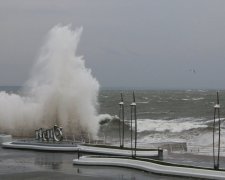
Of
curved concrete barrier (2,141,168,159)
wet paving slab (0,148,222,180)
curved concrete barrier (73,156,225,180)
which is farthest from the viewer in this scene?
curved concrete barrier (2,141,168,159)

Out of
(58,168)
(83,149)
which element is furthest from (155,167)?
(83,149)

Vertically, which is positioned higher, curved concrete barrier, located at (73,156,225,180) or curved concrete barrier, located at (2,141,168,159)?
curved concrete barrier, located at (2,141,168,159)

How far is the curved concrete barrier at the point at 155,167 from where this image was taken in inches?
1097

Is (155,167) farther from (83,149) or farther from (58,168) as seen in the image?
(83,149)

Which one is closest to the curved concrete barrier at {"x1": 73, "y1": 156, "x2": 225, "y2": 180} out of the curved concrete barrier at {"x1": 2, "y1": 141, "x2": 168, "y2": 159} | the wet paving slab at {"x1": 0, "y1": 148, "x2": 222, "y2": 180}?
the wet paving slab at {"x1": 0, "y1": 148, "x2": 222, "y2": 180}

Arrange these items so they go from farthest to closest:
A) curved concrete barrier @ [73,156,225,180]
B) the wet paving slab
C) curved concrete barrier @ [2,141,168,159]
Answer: curved concrete barrier @ [2,141,168,159]
the wet paving slab
curved concrete barrier @ [73,156,225,180]

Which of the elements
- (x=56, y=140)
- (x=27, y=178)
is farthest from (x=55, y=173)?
(x=56, y=140)

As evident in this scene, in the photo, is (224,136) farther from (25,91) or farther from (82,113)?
(25,91)

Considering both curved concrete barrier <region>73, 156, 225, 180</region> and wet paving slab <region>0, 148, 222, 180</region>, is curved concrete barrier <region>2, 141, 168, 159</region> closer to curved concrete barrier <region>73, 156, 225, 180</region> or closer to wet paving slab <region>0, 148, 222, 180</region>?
wet paving slab <region>0, 148, 222, 180</region>

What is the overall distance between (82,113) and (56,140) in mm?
14825

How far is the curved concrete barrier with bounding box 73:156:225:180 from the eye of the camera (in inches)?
1097

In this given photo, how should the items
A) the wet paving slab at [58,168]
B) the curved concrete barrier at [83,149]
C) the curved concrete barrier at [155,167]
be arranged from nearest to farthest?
the curved concrete barrier at [155,167]
the wet paving slab at [58,168]
the curved concrete barrier at [83,149]

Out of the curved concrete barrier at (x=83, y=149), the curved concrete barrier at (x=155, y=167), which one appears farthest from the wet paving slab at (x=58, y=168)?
the curved concrete barrier at (x=83, y=149)

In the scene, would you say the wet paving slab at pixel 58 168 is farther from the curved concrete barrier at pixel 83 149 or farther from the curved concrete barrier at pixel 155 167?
the curved concrete barrier at pixel 83 149
